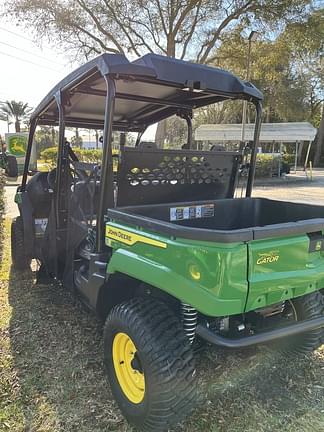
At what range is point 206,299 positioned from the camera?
70.7 inches

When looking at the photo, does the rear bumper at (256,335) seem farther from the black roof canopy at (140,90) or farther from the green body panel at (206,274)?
the black roof canopy at (140,90)

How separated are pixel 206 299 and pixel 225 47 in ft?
65.0

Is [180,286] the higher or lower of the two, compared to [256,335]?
higher

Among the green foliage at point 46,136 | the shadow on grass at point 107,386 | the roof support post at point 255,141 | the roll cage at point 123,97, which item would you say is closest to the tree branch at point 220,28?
the green foliage at point 46,136

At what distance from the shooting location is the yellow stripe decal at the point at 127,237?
204 centimetres

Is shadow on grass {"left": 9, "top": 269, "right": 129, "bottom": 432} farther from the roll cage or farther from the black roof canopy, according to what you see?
the black roof canopy

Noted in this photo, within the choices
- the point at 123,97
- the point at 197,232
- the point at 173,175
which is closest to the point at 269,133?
the point at 123,97

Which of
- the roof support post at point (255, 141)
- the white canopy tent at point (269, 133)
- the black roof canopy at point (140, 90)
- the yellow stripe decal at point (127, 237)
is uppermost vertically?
the white canopy tent at point (269, 133)

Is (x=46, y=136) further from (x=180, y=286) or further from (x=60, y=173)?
(x=180, y=286)

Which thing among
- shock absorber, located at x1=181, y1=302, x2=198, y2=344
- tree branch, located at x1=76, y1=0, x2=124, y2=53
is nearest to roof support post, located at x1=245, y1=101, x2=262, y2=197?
shock absorber, located at x1=181, y1=302, x2=198, y2=344

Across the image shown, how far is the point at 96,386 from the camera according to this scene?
2.56 m

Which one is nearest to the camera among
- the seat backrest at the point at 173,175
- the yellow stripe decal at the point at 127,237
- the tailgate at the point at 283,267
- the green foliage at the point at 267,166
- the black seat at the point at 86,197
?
the tailgate at the point at 283,267

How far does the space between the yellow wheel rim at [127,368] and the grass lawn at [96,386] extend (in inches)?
6.7

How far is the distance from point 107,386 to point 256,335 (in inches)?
45.3
